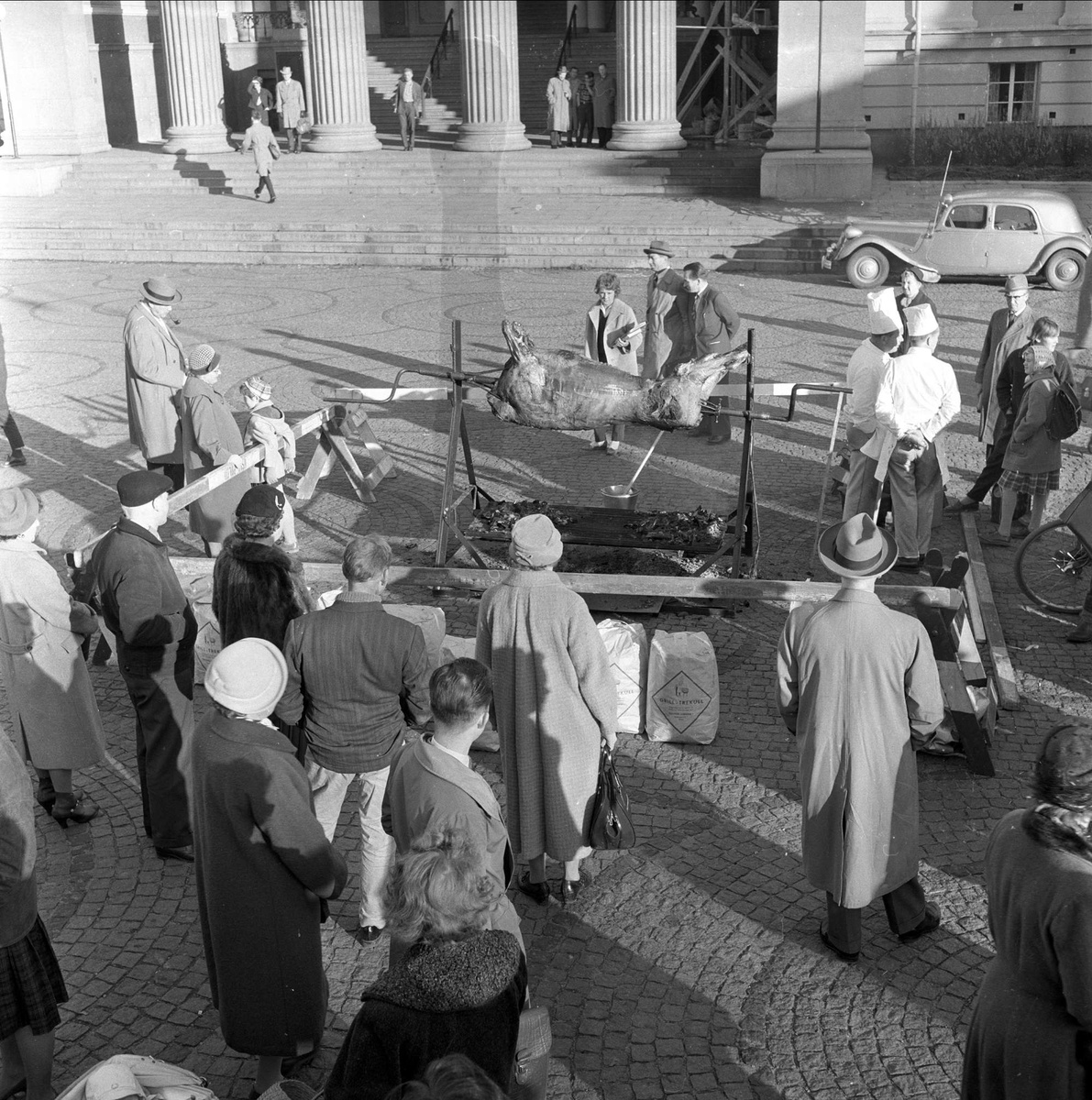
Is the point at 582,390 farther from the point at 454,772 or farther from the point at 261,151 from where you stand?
the point at 261,151

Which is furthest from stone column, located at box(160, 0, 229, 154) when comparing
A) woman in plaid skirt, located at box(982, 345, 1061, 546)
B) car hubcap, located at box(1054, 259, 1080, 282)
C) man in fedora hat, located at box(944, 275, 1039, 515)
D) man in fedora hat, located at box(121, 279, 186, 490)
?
woman in plaid skirt, located at box(982, 345, 1061, 546)

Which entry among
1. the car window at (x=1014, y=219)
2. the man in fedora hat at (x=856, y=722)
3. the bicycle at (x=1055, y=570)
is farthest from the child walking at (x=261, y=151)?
the man in fedora hat at (x=856, y=722)

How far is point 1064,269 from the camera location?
19.0 metres

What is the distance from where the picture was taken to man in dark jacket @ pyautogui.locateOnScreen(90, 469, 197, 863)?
5.47m

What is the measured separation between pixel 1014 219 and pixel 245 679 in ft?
59.1

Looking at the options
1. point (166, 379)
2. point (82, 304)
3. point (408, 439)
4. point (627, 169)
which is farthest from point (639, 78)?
point (166, 379)

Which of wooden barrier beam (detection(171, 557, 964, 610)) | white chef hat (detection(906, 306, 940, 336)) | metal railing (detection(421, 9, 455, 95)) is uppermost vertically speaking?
metal railing (detection(421, 9, 455, 95))

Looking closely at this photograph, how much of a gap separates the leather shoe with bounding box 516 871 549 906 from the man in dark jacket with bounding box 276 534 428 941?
62 centimetres

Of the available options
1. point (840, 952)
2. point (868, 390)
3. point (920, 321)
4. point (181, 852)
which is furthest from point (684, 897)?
point (920, 321)

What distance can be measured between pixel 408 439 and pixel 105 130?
2607cm

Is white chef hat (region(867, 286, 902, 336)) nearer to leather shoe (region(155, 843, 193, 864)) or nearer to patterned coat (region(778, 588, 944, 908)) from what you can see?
patterned coat (region(778, 588, 944, 908))

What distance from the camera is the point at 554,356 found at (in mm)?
8211

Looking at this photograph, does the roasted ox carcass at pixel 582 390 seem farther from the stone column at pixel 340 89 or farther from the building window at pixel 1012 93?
the building window at pixel 1012 93

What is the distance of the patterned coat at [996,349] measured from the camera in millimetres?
9430
